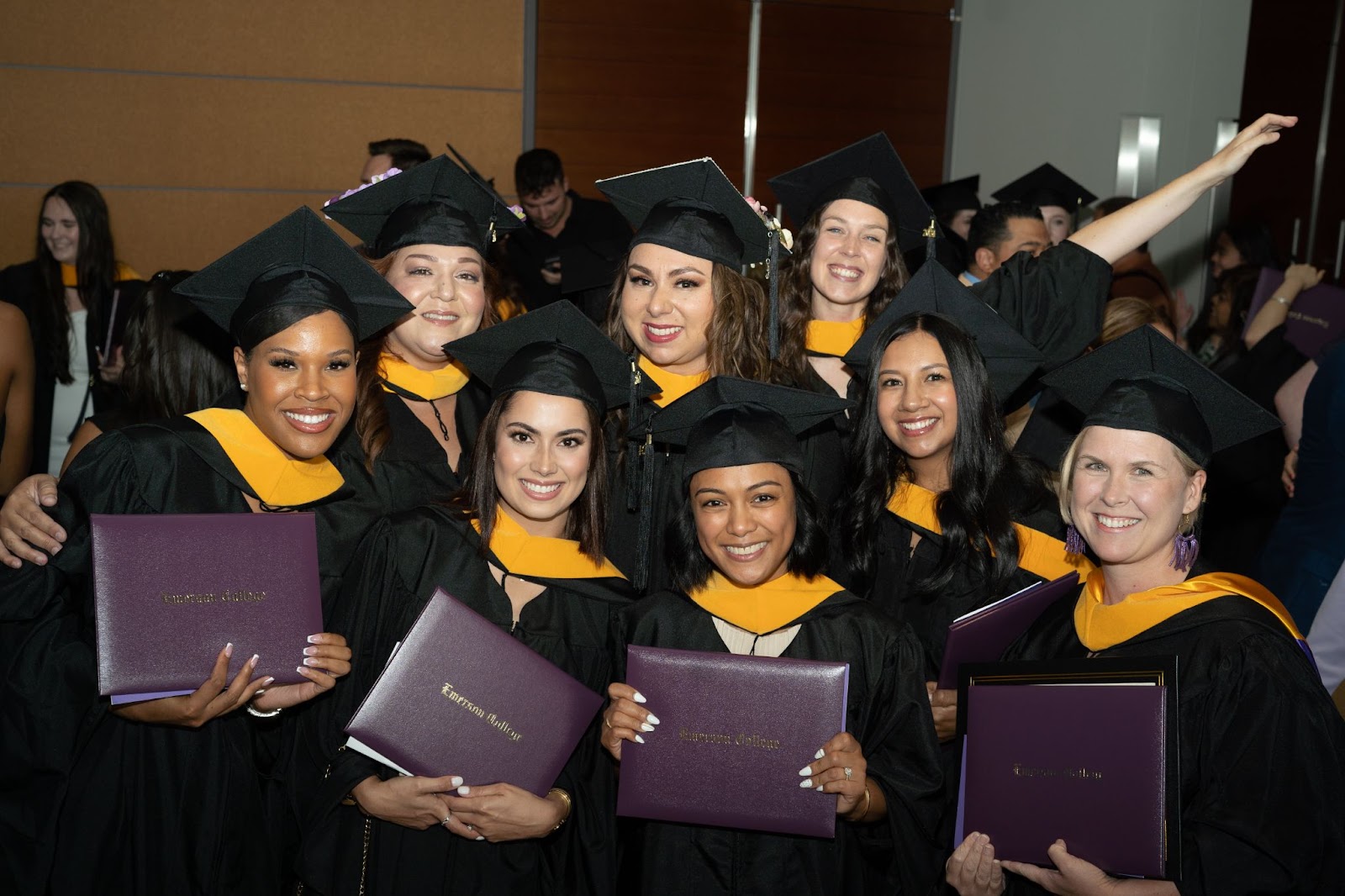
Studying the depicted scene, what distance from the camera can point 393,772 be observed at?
269 centimetres

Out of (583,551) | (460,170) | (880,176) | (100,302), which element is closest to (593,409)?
(583,551)

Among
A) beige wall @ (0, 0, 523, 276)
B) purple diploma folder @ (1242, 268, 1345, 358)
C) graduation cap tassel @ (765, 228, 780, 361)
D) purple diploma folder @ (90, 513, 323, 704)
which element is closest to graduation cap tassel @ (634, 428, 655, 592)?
graduation cap tassel @ (765, 228, 780, 361)

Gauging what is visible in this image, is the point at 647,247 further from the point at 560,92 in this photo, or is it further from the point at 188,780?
the point at 560,92

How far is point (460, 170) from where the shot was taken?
359 cm

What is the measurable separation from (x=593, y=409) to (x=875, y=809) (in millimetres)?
1158

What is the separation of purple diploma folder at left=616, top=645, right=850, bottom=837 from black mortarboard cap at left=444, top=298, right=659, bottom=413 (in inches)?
28.6

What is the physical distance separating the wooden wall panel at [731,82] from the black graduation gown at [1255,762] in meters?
6.20

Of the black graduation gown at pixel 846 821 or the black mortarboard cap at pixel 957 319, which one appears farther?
the black mortarboard cap at pixel 957 319

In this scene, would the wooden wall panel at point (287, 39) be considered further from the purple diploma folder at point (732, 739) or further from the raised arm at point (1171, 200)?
the purple diploma folder at point (732, 739)

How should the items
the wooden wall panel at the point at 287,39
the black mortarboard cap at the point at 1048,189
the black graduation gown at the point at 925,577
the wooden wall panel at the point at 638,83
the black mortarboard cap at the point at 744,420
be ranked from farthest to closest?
the wooden wall panel at the point at 638,83, the wooden wall panel at the point at 287,39, the black mortarboard cap at the point at 1048,189, the black graduation gown at the point at 925,577, the black mortarboard cap at the point at 744,420

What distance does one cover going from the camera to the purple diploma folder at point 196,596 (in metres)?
2.38

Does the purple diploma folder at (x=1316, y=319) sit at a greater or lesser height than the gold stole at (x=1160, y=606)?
greater

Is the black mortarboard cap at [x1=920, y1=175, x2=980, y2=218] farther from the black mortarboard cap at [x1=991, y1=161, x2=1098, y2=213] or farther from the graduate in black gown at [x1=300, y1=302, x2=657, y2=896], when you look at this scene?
the graduate in black gown at [x1=300, y1=302, x2=657, y2=896]

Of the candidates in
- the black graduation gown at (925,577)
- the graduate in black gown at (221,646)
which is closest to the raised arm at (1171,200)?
the black graduation gown at (925,577)
